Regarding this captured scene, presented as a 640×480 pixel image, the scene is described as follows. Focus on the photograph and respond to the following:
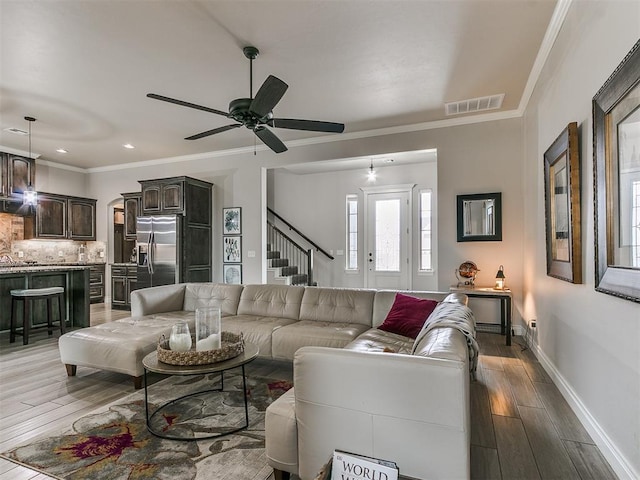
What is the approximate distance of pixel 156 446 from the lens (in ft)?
7.22

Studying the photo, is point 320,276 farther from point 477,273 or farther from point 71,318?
point 71,318

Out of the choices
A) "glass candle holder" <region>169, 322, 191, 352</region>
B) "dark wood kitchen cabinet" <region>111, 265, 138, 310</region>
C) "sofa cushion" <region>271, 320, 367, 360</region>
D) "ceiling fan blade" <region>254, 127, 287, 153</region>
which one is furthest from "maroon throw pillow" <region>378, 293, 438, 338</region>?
"dark wood kitchen cabinet" <region>111, 265, 138, 310</region>

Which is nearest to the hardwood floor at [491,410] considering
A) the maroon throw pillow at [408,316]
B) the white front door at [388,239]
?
the maroon throw pillow at [408,316]

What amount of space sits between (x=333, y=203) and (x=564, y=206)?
220 inches

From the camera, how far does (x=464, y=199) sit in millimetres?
5031

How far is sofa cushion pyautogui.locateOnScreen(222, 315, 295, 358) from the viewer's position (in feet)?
11.3

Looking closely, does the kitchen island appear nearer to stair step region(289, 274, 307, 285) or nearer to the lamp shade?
stair step region(289, 274, 307, 285)

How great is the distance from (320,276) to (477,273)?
13.1 feet

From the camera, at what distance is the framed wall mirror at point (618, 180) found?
169 centimetres

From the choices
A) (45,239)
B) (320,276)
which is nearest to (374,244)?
(320,276)

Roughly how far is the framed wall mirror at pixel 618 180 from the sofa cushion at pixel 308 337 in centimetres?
194

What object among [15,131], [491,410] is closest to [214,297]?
[491,410]

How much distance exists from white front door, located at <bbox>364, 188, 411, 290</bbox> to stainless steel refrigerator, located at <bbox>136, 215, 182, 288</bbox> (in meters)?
3.94

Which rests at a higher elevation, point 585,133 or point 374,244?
point 585,133
